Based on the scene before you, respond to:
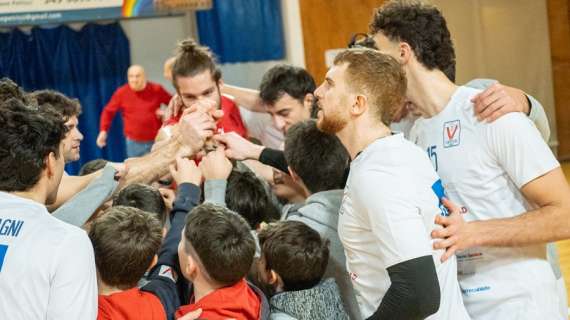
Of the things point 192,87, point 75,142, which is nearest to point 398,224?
point 75,142

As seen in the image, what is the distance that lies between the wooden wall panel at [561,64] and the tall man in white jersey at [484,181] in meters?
9.78

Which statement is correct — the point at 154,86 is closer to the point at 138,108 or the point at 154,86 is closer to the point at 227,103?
the point at 138,108

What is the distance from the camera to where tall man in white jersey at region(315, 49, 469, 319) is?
79.6 inches

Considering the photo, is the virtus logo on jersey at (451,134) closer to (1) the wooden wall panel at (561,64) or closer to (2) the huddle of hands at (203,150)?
(2) the huddle of hands at (203,150)

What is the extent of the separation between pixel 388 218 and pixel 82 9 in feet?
25.4

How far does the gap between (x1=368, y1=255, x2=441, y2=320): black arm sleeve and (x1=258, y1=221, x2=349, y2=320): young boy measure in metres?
0.46

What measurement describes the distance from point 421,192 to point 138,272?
970 mm

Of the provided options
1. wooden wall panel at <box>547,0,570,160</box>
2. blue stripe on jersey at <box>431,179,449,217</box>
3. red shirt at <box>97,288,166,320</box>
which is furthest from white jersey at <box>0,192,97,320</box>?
wooden wall panel at <box>547,0,570,160</box>

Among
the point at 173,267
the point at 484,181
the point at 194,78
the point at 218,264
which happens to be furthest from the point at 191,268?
the point at 194,78

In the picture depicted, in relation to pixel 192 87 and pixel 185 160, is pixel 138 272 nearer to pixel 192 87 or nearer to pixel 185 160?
pixel 185 160

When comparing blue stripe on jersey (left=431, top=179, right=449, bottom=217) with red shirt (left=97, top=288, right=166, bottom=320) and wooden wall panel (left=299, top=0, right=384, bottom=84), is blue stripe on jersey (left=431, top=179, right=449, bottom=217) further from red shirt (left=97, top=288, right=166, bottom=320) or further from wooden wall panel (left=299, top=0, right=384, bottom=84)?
wooden wall panel (left=299, top=0, right=384, bottom=84)

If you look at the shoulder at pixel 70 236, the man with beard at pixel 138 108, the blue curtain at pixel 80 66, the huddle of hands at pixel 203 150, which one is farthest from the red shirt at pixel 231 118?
the blue curtain at pixel 80 66

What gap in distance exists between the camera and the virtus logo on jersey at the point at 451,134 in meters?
2.55

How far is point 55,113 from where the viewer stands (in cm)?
223
